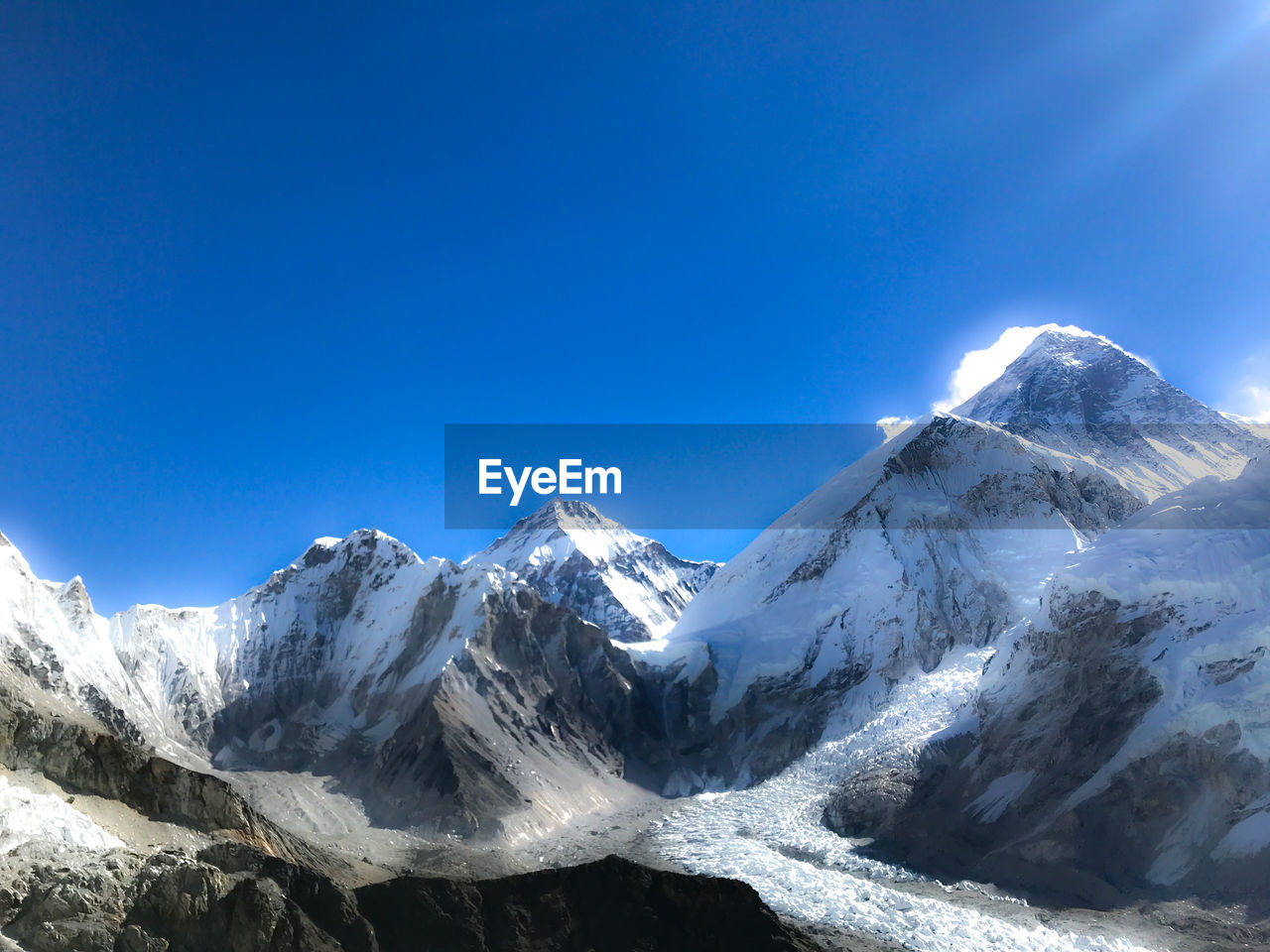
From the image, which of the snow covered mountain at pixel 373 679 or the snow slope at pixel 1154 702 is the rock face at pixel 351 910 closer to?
the snow slope at pixel 1154 702

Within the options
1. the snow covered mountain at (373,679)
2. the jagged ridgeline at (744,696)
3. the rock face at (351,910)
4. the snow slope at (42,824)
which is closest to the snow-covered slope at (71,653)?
the snow covered mountain at (373,679)

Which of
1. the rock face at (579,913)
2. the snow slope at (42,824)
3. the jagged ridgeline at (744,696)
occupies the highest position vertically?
the jagged ridgeline at (744,696)

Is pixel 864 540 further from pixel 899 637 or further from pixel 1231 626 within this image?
pixel 1231 626

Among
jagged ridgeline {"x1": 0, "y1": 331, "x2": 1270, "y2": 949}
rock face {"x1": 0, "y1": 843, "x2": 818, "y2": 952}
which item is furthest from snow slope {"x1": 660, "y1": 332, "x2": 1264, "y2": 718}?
rock face {"x1": 0, "y1": 843, "x2": 818, "y2": 952}

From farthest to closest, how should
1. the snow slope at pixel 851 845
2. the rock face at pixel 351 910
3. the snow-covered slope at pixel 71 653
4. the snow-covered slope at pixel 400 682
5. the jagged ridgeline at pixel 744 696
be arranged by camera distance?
1. the snow-covered slope at pixel 400 682
2. the snow-covered slope at pixel 71 653
3. the snow slope at pixel 851 845
4. the jagged ridgeline at pixel 744 696
5. the rock face at pixel 351 910

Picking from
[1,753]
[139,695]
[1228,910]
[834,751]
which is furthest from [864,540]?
[1,753]

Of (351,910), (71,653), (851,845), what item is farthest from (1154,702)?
(71,653)

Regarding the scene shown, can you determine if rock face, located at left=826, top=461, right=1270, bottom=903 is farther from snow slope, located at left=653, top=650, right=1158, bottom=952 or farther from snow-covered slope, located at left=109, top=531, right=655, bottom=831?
snow-covered slope, located at left=109, top=531, right=655, bottom=831
